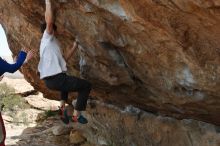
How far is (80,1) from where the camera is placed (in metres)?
6.83

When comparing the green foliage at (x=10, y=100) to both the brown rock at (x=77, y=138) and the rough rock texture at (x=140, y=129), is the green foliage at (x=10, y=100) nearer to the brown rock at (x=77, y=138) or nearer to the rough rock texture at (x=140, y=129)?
the brown rock at (x=77, y=138)

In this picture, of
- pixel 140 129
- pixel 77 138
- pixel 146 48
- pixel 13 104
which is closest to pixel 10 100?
pixel 13 104

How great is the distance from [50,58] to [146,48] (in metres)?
1.50

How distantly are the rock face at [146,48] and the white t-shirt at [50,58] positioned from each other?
20.4 inches

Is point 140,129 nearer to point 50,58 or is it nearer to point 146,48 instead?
point 146,48

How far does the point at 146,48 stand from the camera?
6738 millimetres

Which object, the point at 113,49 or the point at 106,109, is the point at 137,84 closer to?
the point at 113,49

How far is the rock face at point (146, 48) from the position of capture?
229 inches

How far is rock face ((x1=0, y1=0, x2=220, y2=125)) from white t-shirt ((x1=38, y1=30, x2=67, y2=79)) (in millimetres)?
519

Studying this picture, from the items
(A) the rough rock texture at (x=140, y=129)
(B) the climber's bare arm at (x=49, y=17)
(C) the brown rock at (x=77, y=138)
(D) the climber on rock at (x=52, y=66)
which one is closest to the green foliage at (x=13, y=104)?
(C) the brown rock at (x=77, y=138)

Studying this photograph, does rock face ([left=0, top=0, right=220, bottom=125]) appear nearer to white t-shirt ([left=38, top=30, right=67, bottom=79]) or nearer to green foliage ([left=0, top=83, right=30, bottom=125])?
white t-shirt ([left=38, top=30, right=67, bottom=79])

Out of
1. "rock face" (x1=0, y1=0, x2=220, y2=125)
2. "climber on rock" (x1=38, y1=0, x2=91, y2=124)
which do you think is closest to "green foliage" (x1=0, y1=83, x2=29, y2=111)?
"rock face" (x1=0, y1=0, x2=220, y2=125)

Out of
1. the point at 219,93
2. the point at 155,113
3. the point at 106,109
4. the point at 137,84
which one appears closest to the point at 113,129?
the point at 106,109

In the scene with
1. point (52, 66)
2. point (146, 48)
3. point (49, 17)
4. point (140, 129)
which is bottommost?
point (140, 129)
